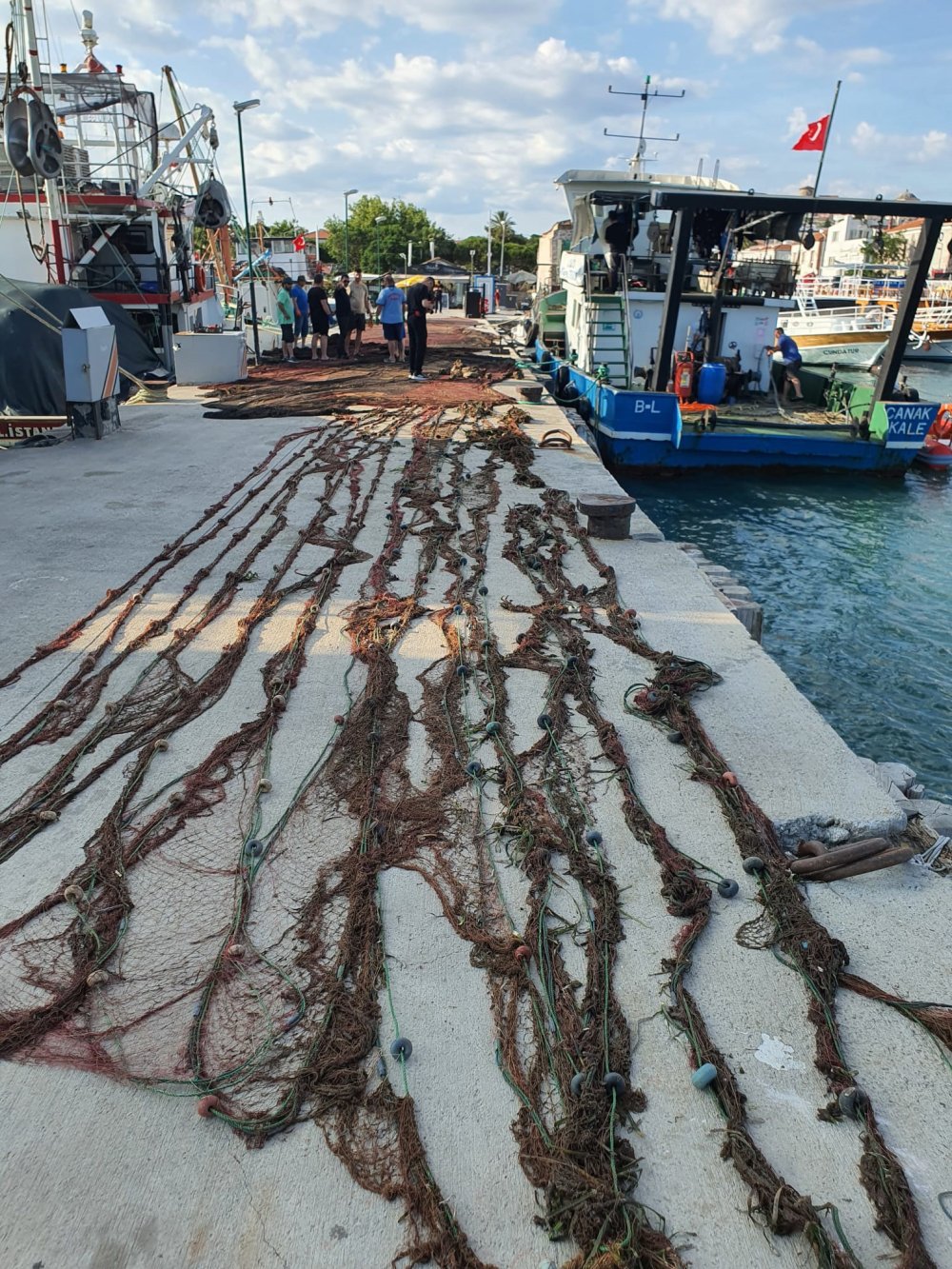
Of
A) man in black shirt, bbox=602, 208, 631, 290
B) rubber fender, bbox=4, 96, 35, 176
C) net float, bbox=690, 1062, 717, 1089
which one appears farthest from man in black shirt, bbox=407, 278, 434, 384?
net float, bbox=690, 1062, 717, 1089

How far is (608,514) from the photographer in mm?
6949

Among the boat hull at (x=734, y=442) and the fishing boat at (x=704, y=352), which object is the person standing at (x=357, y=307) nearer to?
the fishing boat at (x=704, y=352)

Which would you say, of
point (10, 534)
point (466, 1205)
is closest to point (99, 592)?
point (10, 534)

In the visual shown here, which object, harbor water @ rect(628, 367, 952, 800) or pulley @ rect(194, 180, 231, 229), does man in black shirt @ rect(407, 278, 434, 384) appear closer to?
harbor water @ rect(628, 367, 952, 800)

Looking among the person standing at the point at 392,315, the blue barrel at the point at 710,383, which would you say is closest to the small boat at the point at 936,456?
the blue barrel at the point at 710,383

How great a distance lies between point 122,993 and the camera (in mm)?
2592

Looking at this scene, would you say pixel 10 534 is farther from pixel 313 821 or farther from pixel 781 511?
pixel 781 511

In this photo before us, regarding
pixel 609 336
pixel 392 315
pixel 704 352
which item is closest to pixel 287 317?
pixel 392 315

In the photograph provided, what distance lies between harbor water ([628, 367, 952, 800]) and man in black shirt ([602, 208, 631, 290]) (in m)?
4.31

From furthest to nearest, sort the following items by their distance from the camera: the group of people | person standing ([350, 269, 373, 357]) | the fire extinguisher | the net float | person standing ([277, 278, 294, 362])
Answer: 1. person standing ([350, 269, 373, 357])
2. person standing ([277, 278, 294, 362])
3. the group of people
4. the fire extinguisher
5. the net float

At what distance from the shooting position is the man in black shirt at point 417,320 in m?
12.8

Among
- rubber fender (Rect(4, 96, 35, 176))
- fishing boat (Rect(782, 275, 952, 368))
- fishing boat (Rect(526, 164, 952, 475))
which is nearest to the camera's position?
rubber fender (Rect(4, 96, 35, 176))

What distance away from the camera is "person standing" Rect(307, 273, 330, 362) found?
56.2 ft

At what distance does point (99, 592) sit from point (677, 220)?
32.4 feet
